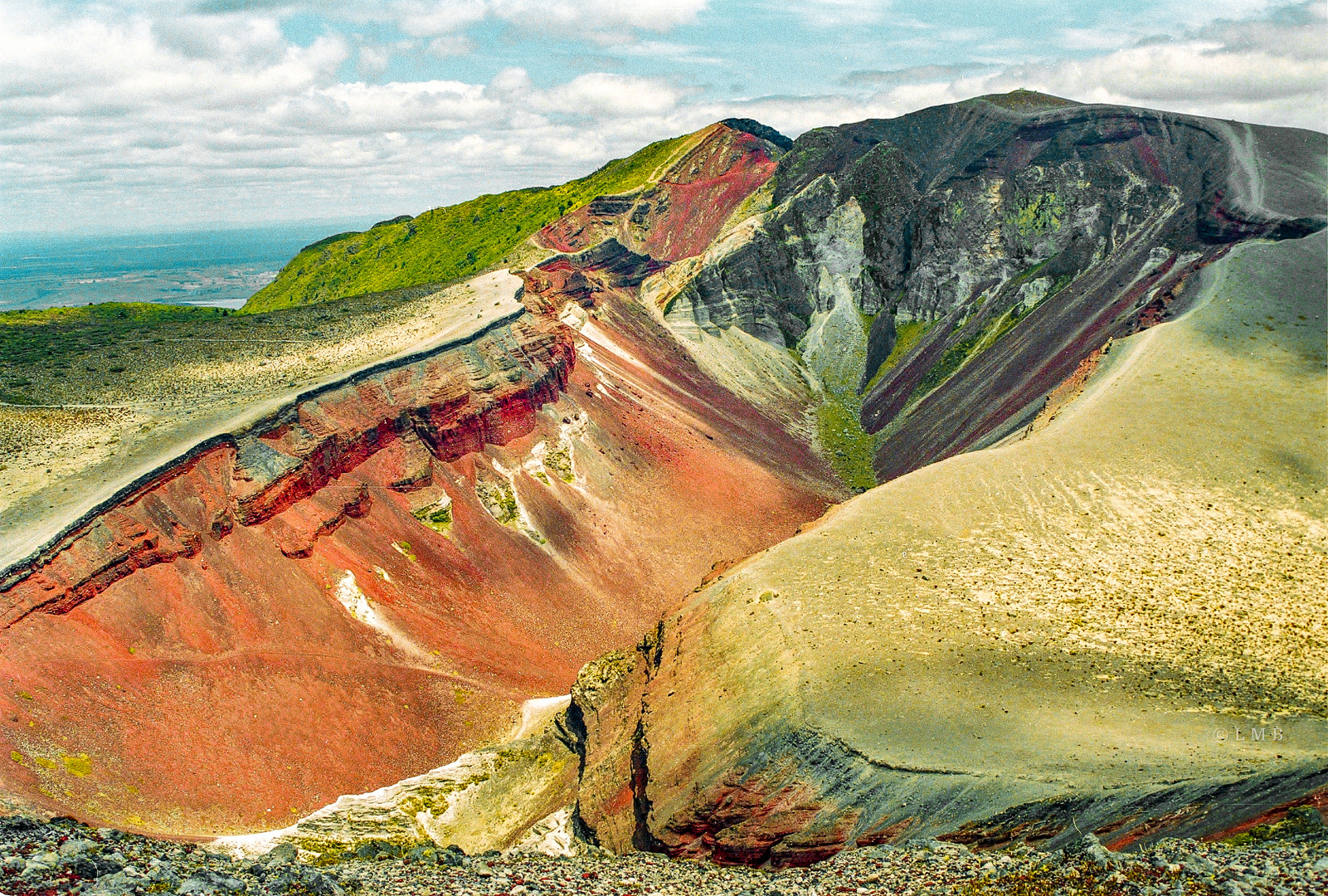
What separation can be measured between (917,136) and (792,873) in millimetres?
109246

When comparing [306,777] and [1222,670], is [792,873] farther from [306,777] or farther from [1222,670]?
[306,777]

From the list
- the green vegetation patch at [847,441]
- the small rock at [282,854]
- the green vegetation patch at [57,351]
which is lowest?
the small rock at [282,854]

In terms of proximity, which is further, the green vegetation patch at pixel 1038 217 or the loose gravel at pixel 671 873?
the green vegetation patch at pixel 1038 217

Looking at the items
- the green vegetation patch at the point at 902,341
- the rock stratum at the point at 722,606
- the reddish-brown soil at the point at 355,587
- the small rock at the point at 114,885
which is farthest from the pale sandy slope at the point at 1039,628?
the green vegetation patch at the point at 902,341

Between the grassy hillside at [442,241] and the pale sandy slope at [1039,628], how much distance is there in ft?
294

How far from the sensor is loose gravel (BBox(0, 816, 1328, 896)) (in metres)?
19.0

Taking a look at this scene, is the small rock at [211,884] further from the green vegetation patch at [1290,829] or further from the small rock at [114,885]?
the green vegetation patch at [1290,829]

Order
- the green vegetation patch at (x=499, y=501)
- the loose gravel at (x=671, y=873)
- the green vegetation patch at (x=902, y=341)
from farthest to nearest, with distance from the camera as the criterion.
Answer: the green vegetation patch at (x=902, y=341) → the green vegetation patch at (x=499, y=501) → the loose gravel at (x=671, y=873)

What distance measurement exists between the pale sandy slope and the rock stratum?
0.14 metres

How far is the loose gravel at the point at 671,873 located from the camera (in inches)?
747

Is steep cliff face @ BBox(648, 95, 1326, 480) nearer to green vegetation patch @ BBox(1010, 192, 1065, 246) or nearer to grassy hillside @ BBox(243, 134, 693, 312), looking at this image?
green vegetation patch @ BBox(1010, 192, 1065, 246)

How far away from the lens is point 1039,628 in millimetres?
30156

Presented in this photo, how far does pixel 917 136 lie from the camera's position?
11725 cm

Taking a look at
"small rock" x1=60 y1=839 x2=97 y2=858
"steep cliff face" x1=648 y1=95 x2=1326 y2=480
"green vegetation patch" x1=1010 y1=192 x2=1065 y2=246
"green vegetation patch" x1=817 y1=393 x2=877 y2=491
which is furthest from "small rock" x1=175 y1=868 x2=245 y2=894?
"green vegetation patch" x1=1010 y1=192 x2=1065 y2=246
